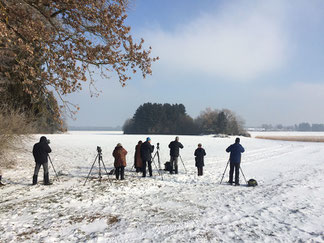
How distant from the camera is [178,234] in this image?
17.8ft

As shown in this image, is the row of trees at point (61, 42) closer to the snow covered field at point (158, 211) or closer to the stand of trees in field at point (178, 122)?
the snow covered field at point (158, 211)

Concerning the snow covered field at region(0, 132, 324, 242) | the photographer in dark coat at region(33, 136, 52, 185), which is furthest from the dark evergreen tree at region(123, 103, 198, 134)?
the photographer in dark coat at region(33, 136, 52, 185)

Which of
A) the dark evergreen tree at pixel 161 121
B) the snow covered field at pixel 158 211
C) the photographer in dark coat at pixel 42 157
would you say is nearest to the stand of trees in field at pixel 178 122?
the dark evergreen tree at pixel 161 121

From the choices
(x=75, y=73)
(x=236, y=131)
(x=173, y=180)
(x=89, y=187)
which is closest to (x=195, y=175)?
(x=173, y=180)

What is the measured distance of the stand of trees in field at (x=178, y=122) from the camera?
8462 cm

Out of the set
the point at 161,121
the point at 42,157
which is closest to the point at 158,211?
the point at 42,157

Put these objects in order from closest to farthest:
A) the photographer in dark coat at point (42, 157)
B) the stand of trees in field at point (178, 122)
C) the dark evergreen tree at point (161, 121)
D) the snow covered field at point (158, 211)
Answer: the snow covered field at point (158, 211) → the photographer in dark coat at point (42, 157) → the stand of trees in field at point (178, 122) → the dark evergreen tree at point (161, 121)

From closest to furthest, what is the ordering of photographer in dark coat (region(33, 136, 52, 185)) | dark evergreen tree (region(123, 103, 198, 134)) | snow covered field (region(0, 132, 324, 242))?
snow covered field (region(0, 132, 324, 242)) → photographer in dark coat (region(33, 136, 52, 185)) → dark evergreen tree (region(123, 103, 198, 134))

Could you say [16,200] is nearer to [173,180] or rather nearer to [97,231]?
[97,231]

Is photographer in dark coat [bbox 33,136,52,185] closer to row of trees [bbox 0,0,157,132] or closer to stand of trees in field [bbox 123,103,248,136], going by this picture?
row of trees [bbox 0,0,157,132]

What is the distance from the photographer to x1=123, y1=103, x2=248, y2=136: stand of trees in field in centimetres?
8462

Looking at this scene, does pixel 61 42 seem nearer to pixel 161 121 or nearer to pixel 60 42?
pixel 60 42

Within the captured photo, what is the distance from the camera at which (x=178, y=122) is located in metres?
92.9

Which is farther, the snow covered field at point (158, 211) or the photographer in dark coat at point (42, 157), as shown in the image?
the photographer in dark coat at point (42, 157)
